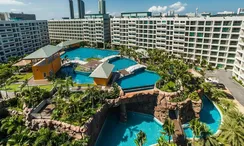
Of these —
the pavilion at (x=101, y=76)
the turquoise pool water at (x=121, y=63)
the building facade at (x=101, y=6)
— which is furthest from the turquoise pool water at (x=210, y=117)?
the building facade at (x=101, y=6)

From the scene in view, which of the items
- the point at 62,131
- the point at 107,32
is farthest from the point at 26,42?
the point at 62,131

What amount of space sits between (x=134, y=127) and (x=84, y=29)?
294ft

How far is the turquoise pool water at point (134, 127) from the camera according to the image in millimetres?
36562

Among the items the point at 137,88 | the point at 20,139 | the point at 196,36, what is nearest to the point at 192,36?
the point at 196,36

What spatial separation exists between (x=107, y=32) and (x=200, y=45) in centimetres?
5913

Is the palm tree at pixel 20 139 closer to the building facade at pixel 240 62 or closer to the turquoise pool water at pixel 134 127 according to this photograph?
the turquoise pool water at pixel 134 127

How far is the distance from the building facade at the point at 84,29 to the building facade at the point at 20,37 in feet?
43.1

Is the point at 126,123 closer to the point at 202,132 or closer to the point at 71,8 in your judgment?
the point at 202,132

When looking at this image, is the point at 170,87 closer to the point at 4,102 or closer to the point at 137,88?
the point at 137,88

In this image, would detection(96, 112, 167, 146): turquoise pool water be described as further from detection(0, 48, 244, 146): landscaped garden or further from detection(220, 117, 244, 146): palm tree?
detection(220, 117, 244, 146): palm tree

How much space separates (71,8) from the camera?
167750 millimetres

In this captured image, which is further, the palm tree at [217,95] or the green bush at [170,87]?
the palm tree at [217,95]

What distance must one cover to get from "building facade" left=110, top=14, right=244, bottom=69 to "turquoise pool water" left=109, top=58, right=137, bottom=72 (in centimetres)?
2375

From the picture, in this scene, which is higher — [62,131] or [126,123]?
[62,131]
